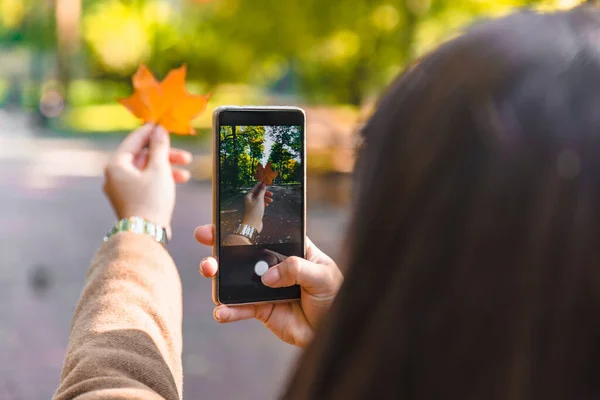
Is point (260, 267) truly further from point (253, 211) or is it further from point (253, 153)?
point (253, 153)

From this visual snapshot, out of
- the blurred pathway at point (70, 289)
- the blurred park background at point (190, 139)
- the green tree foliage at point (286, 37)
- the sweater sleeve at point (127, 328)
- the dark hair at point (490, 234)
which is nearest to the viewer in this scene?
the dark hair at point (490, 234)

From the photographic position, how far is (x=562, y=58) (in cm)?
62

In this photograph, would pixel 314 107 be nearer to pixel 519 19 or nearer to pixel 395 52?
pixel 395 52

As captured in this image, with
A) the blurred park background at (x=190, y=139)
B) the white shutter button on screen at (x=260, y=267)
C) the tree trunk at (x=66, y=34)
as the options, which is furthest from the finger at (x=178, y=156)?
the tree trunk at (x=66, y=34)

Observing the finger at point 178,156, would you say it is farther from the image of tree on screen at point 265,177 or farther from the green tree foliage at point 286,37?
the green tree foliage at point 286,37

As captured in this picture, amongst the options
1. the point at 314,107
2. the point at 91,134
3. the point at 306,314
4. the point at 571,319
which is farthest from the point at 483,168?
the point at 91,134

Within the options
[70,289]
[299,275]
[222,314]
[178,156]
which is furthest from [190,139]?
[299,275]

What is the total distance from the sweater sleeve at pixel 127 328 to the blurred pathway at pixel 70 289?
338 millimetres

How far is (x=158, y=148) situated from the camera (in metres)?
1.53

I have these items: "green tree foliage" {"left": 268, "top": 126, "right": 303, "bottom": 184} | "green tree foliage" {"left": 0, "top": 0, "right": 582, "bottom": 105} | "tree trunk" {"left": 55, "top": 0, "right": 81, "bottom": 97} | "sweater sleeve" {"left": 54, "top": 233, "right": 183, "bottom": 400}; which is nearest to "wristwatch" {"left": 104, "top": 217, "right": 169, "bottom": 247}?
"sweater sleeve" {"left": 54, "top": 233, "right": 183, "bottom": 400}

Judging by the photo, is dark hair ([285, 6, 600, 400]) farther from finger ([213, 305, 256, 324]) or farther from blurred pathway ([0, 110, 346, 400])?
finger ([213, 305, 256, 324])

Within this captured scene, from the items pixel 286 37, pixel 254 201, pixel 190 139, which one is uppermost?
pixel 286 37

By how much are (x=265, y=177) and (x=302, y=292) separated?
23 cm

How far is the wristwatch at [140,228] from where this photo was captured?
1425 mm
